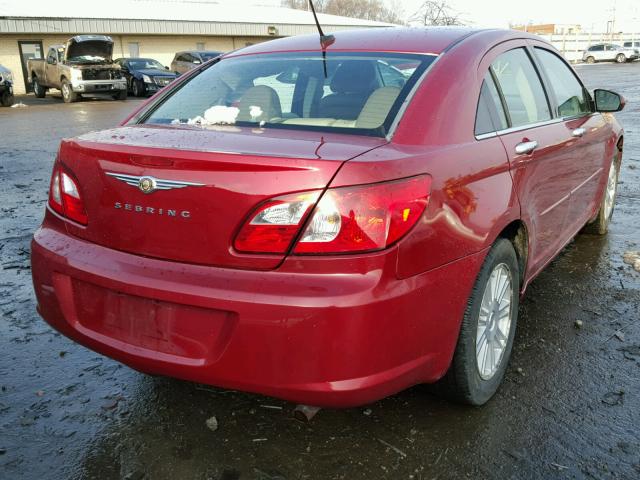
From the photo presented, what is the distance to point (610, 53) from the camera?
50.5m

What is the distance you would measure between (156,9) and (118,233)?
121ft

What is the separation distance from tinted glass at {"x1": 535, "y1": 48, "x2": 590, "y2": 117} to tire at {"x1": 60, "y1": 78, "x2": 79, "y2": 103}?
2150 centimetres

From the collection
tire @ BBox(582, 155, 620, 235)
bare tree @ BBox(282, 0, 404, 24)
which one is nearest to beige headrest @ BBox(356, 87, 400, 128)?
tire @ BBox(582, 155, 620, 235)

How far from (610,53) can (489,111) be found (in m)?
54.7

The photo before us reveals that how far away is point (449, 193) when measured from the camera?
7.50 feet

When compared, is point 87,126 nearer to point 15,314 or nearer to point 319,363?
point 15,314

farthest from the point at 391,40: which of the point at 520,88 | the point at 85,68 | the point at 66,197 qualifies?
the point at 85,68

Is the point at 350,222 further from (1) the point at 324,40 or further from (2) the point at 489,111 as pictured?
(1) the point at 324,40

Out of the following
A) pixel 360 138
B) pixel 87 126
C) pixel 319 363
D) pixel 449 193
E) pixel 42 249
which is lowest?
pixel 87 126

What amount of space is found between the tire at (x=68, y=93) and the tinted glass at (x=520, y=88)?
71.9 ft

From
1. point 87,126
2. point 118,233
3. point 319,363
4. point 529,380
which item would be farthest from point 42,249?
point 87,126

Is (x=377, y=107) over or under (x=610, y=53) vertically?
over

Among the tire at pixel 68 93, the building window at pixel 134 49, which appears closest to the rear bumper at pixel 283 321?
the tire at pixel 68 93

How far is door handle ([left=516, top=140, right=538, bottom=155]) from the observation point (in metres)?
2.86
